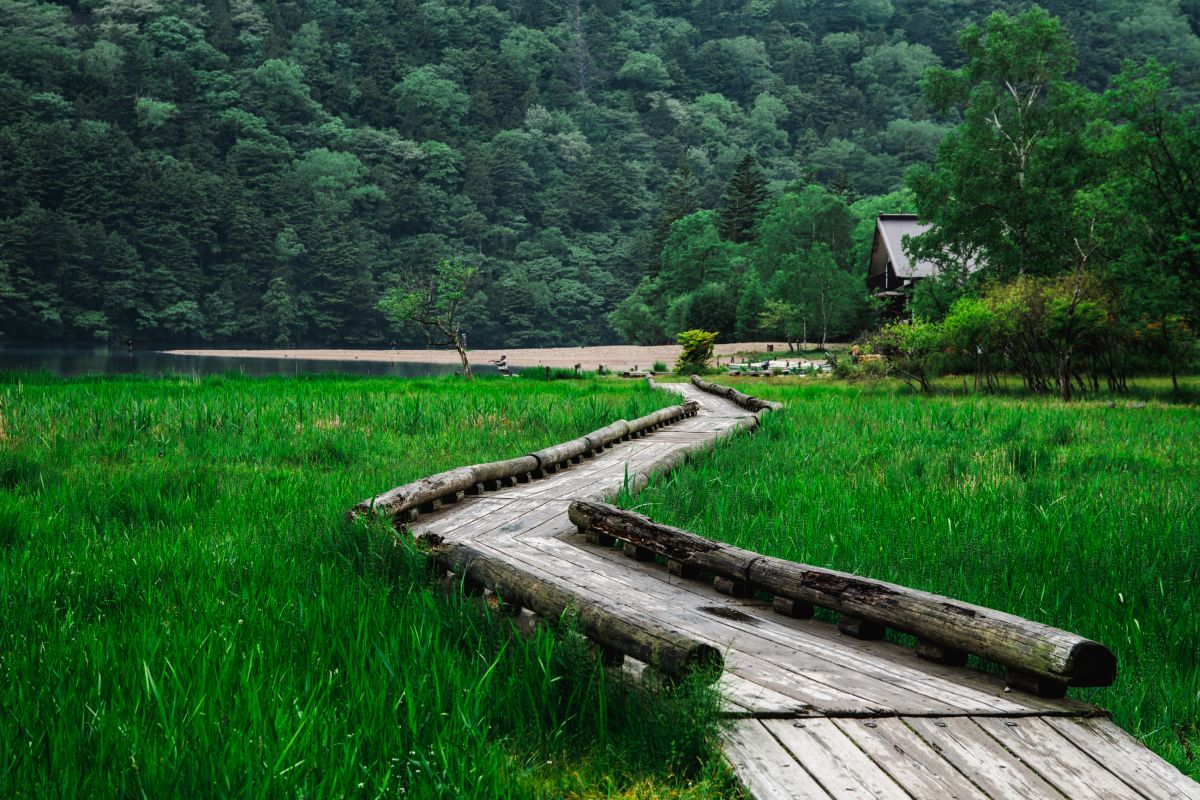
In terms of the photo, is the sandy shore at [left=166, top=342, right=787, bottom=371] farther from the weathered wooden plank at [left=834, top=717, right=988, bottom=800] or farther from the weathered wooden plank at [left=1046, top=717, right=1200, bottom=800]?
the weathered wooden plank at [left=834, top=717, right=988, bottom=800]

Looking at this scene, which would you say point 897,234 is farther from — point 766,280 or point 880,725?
point 880,725

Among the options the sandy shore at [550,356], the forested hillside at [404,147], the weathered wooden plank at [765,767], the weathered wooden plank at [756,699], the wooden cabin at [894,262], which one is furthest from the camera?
the forested hillside at [404,147]

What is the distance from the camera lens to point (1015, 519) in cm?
668

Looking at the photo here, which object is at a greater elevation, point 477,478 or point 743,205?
point 743,205

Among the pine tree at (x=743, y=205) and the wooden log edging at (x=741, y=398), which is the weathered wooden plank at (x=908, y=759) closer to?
the wooden log edging at (x=741, y=398)

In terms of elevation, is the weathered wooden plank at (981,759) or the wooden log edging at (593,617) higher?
the wooden log edging at (593,617)

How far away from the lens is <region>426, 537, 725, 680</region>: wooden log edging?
3146 mm

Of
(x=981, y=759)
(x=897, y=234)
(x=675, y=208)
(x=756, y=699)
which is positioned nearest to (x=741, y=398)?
(x=756, y=699)

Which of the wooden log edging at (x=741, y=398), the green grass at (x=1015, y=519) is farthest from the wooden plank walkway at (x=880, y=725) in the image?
the wooden log edging at (x=741, y=398)

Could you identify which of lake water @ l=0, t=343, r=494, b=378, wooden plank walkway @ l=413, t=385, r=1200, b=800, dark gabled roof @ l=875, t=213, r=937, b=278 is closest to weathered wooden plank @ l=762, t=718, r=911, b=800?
wooden plank walkway @ l=413, t=385, r=1200, b=800

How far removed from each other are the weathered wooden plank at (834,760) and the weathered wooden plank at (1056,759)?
57cm

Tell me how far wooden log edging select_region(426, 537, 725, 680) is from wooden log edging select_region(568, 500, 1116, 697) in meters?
1.25

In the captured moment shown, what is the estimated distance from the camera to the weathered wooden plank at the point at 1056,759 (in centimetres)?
268

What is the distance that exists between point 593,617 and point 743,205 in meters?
82.5
